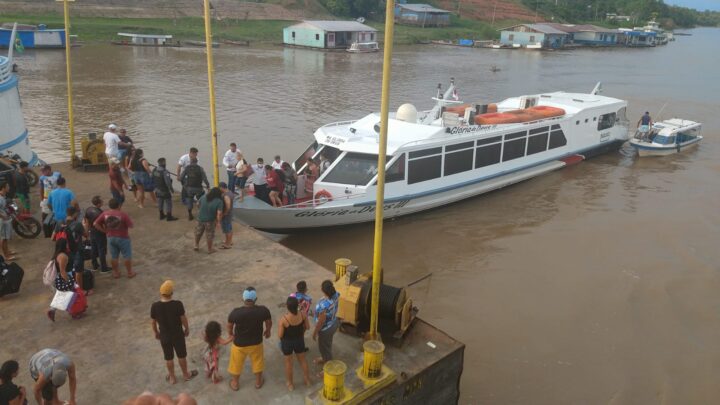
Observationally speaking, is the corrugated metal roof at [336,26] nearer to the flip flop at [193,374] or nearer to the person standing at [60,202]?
the person standing at [60,202]

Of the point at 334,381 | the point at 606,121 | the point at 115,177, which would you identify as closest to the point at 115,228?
the point at 115,177

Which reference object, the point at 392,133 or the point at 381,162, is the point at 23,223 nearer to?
the point at 381,162

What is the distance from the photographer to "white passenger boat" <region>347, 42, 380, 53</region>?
6134 cm

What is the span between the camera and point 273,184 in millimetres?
11961

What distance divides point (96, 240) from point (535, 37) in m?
79.1

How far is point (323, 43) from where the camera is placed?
206 ft

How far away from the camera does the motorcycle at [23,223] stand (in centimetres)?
901

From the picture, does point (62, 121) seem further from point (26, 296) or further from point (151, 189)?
point (26, 296)

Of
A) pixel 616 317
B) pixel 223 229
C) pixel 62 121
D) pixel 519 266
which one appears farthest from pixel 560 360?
pixel 62 121

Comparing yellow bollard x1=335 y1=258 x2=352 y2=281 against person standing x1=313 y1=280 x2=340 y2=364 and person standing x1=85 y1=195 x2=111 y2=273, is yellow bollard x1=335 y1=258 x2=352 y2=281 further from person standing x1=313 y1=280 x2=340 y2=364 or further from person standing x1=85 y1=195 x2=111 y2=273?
person standing x1=85 y1=195 x2=111 y2=273

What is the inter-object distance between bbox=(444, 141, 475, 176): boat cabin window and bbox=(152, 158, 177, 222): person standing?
22.9 ft

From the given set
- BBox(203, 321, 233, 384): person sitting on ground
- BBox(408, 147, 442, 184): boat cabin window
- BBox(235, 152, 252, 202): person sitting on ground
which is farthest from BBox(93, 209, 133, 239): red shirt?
BBox(408, 147, 442, 184): boat cabin window

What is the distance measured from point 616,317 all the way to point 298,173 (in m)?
7.52

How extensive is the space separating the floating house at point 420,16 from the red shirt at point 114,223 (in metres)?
85.5
